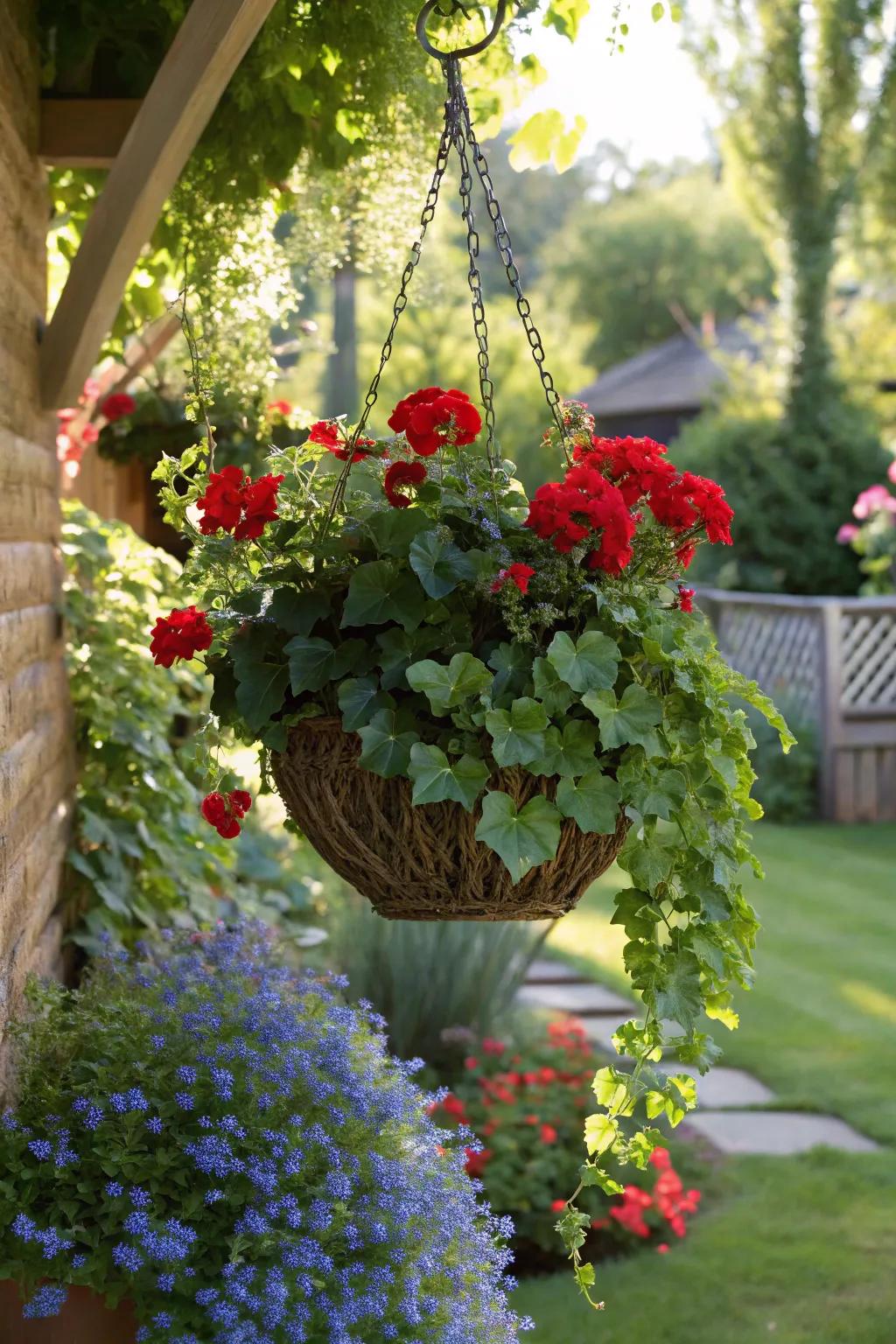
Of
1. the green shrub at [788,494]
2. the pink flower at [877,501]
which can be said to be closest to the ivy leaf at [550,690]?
the pink flower at [877,501]

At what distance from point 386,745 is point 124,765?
5.52ft

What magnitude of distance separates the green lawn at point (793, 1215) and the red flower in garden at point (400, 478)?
204 cm

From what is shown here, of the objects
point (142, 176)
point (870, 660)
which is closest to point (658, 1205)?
point (142, 176)

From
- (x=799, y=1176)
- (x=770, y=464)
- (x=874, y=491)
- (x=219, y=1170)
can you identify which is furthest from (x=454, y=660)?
(x=770, y=464)

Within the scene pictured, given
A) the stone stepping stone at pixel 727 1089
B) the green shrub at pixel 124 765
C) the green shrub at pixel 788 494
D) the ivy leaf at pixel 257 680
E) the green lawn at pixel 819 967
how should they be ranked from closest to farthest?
the ivy leaf at pixel 257 680, the green shrub at pixel 124 765, the stone stepping stone at pixel 727 1089, the green lawn at pixel 819 967, the green shrub at pixel 788 494

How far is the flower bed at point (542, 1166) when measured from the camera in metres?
3.35

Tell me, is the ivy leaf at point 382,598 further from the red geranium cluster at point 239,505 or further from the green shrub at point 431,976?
the green shrub at point 431,976

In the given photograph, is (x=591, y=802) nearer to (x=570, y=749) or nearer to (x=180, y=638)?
(x=570, y=749)

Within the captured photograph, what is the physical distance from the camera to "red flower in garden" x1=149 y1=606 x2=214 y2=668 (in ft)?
5.56

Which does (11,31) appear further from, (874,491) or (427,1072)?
(874,491)

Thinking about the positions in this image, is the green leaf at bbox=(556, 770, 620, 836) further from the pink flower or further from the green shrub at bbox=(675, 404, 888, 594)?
the green shrub at bbox=(675, 404, 888, 594)

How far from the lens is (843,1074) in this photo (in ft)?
14.2

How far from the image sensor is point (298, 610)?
168 cm

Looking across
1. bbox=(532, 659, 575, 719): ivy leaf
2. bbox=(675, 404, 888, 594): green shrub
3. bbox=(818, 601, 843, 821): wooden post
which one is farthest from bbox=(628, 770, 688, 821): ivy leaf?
bbox=(675, 404, 888, 594): green shrub
